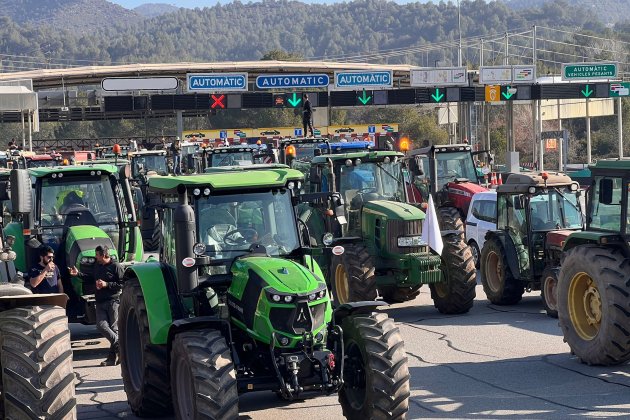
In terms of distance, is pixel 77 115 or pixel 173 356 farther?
pixel 77 115

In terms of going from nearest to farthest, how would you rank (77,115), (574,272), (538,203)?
(574,272), (538,203), (77,115)

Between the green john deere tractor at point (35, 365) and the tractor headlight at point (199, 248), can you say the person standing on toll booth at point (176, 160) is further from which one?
the green john deere tractor at point (35, 365)

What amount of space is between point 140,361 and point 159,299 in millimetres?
1181

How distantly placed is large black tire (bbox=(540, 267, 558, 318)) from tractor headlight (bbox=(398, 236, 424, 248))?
1929mm

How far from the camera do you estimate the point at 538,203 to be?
59.5 ft

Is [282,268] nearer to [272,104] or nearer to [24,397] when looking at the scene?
[24,397]

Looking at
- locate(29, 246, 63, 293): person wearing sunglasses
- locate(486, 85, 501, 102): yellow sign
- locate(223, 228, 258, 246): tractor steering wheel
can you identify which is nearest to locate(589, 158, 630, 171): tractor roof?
locate(223, 228, 258, 246): tractor steering wheel

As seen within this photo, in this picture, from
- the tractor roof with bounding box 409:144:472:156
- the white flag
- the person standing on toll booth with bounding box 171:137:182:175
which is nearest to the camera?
the white flag

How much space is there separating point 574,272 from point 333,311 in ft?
14.7

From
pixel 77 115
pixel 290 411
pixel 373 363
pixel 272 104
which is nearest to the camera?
pixel 373 363

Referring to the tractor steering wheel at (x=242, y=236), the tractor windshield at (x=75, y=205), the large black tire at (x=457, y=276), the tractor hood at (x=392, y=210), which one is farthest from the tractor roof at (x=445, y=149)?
the tractor steering wheel at (x=242, y=236)

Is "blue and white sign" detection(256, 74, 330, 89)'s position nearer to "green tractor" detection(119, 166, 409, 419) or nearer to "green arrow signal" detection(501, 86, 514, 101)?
"green arrow signal" detection(501, 86, 514, 101)

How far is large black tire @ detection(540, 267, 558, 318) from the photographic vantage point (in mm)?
16688

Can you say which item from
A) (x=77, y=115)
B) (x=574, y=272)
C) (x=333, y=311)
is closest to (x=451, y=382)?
(x=574, y=272)
